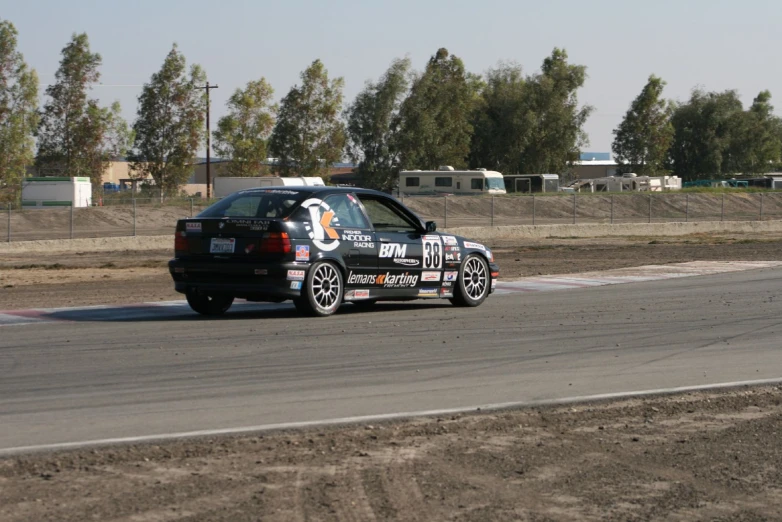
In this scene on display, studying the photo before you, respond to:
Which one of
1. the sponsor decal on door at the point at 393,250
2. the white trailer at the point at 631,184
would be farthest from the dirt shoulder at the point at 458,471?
the white trailer at the point at 631,184

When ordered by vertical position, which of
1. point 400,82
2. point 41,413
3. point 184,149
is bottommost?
point 41,413

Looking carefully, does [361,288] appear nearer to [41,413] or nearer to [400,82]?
[41,413]

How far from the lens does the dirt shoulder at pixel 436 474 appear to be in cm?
509

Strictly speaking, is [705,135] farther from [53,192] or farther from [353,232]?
[353,232]

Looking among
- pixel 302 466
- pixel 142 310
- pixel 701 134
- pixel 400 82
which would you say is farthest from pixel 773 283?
pixel 701 134

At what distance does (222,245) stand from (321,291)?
48.1 inches

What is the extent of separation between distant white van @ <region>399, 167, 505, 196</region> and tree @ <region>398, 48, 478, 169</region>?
36.4ft

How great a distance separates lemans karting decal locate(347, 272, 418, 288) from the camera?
1320 centimetres

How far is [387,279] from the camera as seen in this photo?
13.5 m

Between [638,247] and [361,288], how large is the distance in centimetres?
2172

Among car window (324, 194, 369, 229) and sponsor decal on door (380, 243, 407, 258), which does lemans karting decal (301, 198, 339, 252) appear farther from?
sponsor decal on door (380, 243, 407, 258)

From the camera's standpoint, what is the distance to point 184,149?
65.1m

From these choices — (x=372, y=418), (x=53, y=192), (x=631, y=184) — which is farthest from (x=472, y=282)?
(x=631, y=184)

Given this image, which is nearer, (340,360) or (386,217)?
(340,360)
